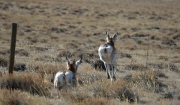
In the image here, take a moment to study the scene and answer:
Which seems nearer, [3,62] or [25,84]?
[25,84]

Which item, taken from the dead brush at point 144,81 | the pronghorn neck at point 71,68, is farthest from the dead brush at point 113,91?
the dead brush at point 144,81

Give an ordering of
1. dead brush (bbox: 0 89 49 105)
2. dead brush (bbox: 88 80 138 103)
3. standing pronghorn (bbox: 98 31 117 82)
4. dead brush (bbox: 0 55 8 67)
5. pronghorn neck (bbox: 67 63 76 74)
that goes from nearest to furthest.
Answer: dead brush (bbox: 0 89 49 105)
dead brush (bbox: 88 80 138 103)
pronghorn neck (bbox: 67 63 76 74)
standing pronghorn (bbox: 98 31 117 82)
dead brush (bbox: 0 55 8 67)

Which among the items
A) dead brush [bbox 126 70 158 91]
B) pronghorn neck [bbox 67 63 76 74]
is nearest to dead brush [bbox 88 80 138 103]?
pronghorn neck [bbox 67 63 76 74]

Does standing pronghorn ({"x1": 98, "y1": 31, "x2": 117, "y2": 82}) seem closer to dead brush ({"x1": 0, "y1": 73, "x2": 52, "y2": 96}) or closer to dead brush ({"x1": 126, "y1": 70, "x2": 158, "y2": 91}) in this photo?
dead brush ({"x1": 126, "y1": 70, "x2": 158, "y2": 91})

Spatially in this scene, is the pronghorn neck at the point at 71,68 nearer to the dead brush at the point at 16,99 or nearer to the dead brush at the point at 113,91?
the dead brush at the point at 113,91

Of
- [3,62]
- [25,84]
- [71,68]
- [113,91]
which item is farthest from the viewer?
[3,62]

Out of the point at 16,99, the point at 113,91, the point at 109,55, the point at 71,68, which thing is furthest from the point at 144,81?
the point at 16,99

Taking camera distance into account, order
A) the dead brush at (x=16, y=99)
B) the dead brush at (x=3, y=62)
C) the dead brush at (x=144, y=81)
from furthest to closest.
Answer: the dead brush at (x=3, y=62) → the dead brush at (x=144, y=81) → the dead brush at (x=16, y=99)

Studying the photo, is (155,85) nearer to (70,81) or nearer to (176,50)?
(70,81)

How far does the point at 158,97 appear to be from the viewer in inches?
362

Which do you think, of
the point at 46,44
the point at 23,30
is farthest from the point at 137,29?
the point at 46,44

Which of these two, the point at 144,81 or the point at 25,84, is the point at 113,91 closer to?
the point at 144,81

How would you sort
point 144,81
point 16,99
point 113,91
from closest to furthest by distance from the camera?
point 16,99, point 113,91, point 144,81

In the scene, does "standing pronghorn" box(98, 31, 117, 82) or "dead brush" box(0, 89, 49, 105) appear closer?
"dead brush" box(0, 89, 49, 105)
